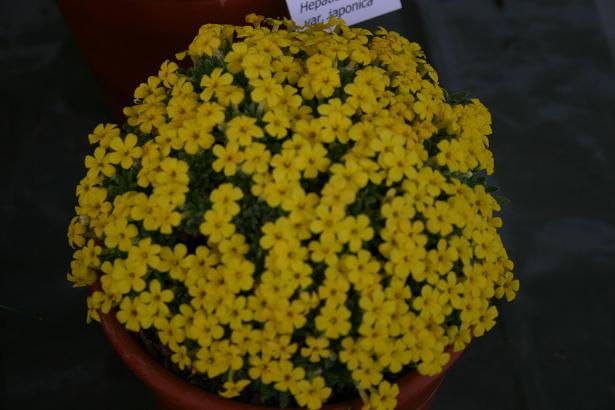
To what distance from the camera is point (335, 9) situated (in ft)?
4.26

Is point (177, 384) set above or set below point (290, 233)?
below

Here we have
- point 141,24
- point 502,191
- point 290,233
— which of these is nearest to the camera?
point 290,233

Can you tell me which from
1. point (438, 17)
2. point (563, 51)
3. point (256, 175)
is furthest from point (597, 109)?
point (256, 175)

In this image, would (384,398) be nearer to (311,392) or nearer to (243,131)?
(311,392)

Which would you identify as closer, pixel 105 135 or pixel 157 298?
pixel 157 298

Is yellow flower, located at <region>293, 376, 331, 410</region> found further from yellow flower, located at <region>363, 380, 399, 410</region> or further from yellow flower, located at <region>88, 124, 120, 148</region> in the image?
yellow flower, located at <region>88, 124, 120, 148</region>

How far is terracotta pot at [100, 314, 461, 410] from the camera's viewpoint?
3.26ft

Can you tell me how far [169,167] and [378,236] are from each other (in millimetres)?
298

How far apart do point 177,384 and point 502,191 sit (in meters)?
1.00

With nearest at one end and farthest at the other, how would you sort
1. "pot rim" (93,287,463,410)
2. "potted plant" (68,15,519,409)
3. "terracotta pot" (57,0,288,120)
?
1. "potted plant" (68,15,519,409)
2. "pot rim" (93,287,463,410)
3. "terracotta pot" (57,0,288,120)

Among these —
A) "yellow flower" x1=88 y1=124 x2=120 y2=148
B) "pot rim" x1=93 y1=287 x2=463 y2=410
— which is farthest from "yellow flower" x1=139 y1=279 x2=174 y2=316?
"yellow flower" x1=88 y1=124 x2=120 y2=148

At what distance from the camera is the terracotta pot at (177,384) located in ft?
3.26

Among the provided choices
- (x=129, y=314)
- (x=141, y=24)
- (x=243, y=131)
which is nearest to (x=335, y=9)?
(x=141, y=24)

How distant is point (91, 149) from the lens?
1.71 m
